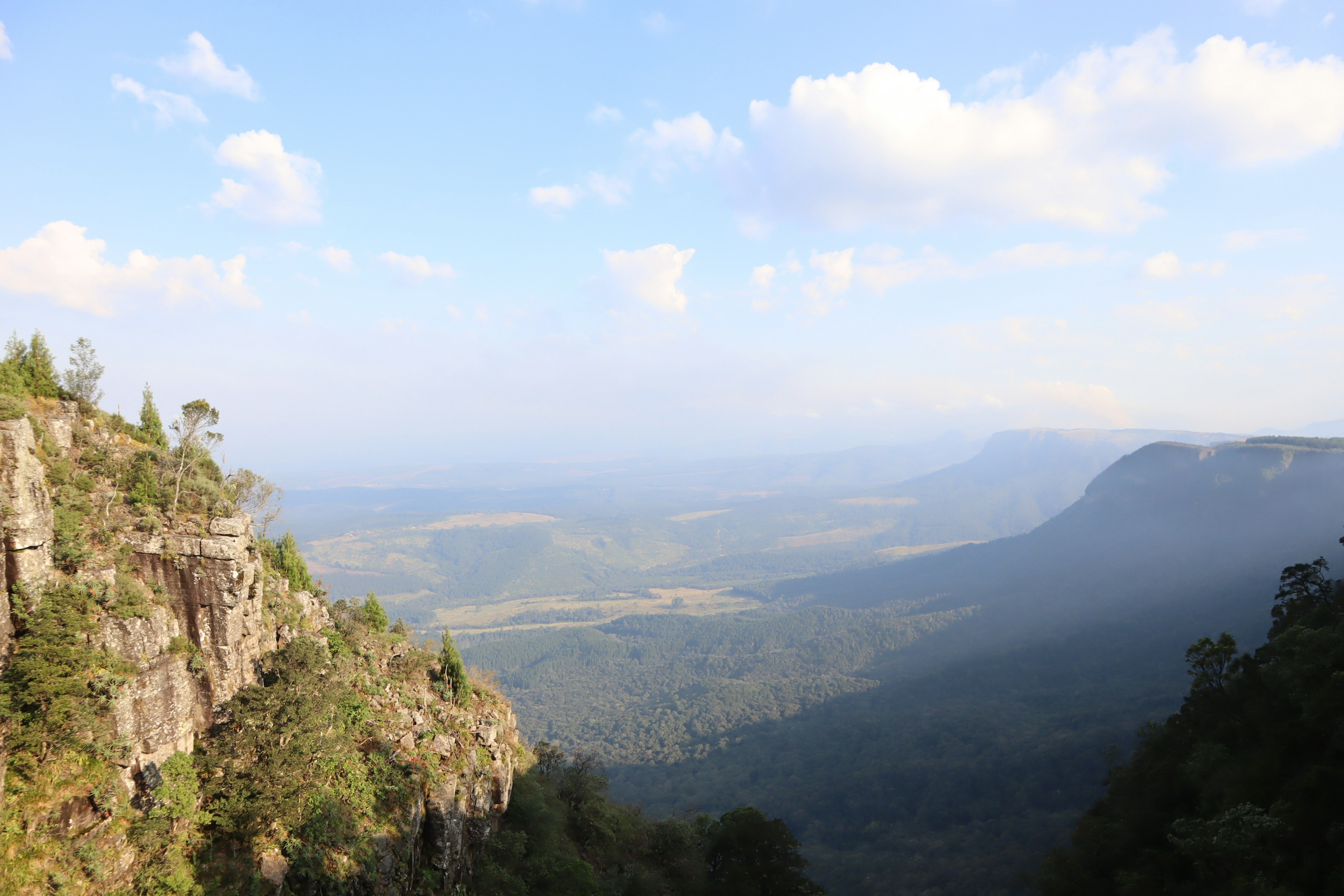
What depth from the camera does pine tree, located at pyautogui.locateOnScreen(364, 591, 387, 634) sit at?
125ft

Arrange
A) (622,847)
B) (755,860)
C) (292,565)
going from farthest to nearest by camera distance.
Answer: (622,847) < (755,860) < (292,565)

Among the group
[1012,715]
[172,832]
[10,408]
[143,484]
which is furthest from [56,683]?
[1012,715]

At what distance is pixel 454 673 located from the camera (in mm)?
35875

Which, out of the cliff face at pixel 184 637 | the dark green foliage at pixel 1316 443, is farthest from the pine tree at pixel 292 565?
the dark green foliage at pixel 1316 443

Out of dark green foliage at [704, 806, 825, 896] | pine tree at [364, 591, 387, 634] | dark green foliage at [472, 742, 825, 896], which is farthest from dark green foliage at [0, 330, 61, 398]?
dark green foliage at [704, 806, 825, 896]

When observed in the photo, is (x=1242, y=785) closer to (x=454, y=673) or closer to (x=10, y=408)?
(x=454, y=673)

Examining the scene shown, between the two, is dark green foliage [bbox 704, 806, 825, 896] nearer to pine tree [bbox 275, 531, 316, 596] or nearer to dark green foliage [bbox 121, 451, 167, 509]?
pine tree [bbox 275, 531, 316, 596]

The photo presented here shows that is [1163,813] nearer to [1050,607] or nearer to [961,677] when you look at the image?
[961,677]

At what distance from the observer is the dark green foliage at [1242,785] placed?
28.0 metres

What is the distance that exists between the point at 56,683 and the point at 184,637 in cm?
444

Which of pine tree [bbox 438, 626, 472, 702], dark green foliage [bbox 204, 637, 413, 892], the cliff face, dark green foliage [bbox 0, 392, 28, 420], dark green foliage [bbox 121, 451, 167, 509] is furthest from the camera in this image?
pine tree [bbox 438, 626, 472, 702]

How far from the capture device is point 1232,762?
37312 millimetres

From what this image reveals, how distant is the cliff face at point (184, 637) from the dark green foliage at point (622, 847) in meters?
4.57

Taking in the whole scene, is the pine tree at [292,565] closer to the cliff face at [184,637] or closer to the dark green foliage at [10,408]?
the cliff face at [184,637]
